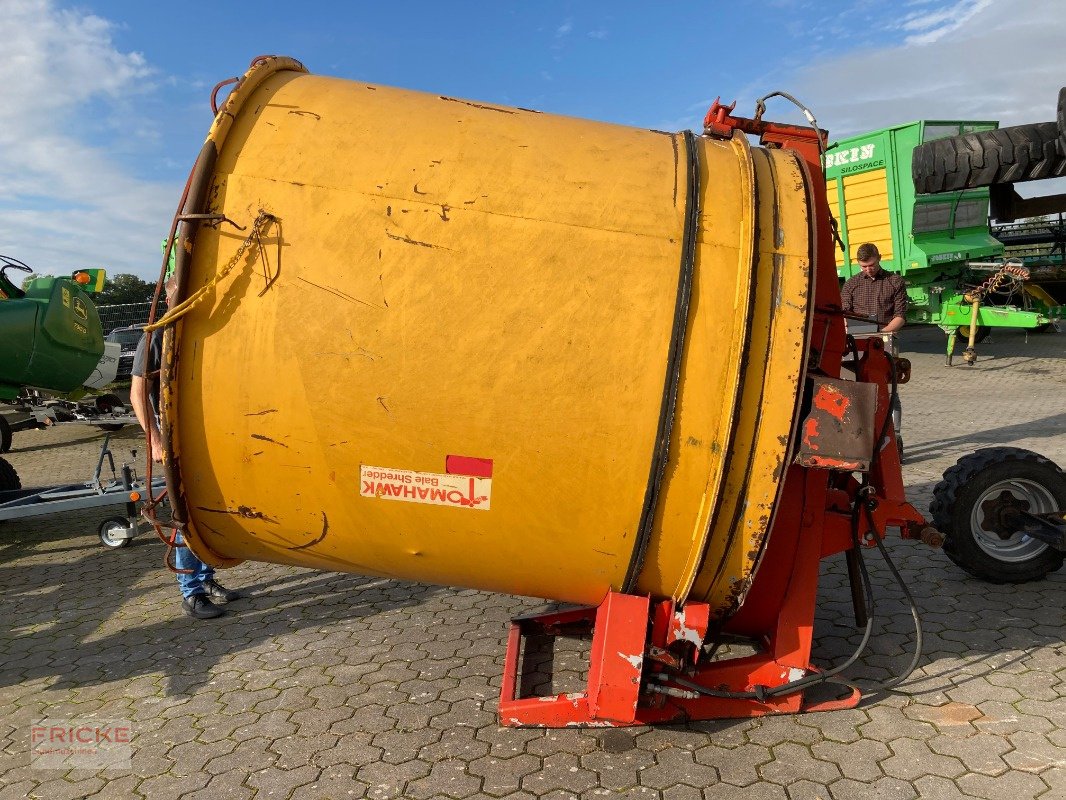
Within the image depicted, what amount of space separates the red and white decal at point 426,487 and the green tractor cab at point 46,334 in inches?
220

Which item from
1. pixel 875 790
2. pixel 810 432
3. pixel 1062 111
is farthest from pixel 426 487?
pixel 1062 111

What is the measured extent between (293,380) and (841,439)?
75.6 inches

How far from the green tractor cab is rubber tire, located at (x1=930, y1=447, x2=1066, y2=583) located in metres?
7.30

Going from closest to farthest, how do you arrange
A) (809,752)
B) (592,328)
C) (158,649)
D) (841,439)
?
1. (592,328)
2. (841,439)
3. (809,752)
4. (158,649)

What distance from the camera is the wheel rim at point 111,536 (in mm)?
5398

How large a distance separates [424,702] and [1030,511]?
3421mm

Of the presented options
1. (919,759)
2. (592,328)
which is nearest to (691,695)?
(919,759)

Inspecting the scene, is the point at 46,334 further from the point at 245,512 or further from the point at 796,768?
the point at 796,768

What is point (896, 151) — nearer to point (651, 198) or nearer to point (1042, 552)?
point (1042, 552)

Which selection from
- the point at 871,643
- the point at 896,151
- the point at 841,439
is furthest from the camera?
the point at 896,151

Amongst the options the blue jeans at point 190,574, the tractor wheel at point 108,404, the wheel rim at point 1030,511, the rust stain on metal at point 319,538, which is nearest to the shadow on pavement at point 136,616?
the blue jeans at point 190,574

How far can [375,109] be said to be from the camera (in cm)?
268

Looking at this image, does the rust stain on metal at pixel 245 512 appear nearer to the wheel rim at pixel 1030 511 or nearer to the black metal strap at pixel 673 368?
the black metal strap at pixel 673 368

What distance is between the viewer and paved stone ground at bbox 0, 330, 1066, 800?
264cm
